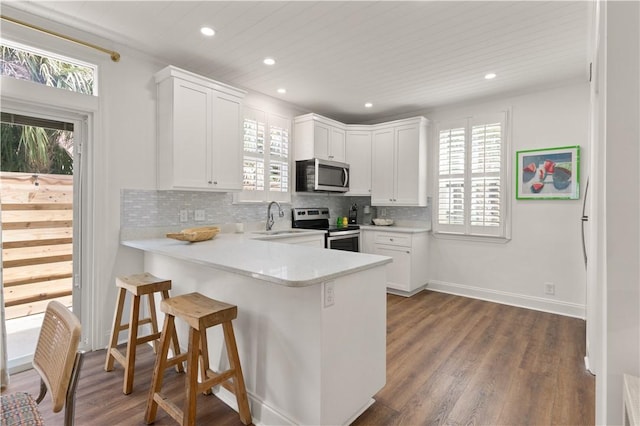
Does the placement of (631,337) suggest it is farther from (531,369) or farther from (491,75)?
(491,75)

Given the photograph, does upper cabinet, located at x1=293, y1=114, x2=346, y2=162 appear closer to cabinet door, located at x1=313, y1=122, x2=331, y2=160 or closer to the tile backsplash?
cabinet door, located at x1=313, y1=122, x2=331, y2=160

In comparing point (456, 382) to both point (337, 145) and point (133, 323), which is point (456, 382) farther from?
point (337, 145)

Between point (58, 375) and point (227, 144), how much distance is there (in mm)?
2542

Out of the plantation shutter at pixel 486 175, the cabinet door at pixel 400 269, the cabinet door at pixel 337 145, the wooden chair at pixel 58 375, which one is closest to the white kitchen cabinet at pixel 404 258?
the cabinet door at pixel 400 269

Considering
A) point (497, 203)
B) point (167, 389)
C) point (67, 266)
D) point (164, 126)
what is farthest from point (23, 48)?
point (497, 203)

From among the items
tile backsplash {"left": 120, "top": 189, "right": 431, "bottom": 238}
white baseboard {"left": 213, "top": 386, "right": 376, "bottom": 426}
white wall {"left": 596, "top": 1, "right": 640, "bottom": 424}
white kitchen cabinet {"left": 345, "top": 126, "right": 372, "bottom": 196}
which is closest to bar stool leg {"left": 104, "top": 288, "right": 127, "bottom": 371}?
tile backsplash {"left": 120, "top": 189, "right": 431, "bottom": 238}

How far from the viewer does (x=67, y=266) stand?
264 cm

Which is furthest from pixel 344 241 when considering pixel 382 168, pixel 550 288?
pixel 550 288

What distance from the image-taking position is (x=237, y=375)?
175cm

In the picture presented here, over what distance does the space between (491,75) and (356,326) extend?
311cm

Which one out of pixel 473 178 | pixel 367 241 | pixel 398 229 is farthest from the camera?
pixel 367 241

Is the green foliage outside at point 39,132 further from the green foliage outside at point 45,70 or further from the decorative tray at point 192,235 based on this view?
the decorative tray at point 192,235

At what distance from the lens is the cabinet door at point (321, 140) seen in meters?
4.33

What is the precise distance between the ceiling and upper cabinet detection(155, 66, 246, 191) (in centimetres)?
28
